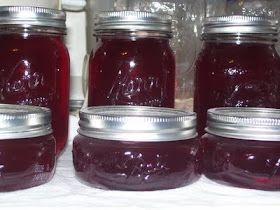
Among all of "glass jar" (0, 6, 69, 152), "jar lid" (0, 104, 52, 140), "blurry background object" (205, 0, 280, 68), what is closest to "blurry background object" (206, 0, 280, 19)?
"blurry background object" (205, 0, 280, 68)

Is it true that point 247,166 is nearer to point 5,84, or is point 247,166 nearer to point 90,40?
point 5,84

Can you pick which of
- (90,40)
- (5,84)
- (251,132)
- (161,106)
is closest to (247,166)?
(251,132)

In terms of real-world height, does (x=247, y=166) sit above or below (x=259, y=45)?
below

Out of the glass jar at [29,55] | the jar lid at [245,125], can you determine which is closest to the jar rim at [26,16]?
the glass jar at [29,55]

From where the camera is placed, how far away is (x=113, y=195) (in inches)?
21.0

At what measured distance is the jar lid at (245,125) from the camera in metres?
0.56

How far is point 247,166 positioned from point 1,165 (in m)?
0.23

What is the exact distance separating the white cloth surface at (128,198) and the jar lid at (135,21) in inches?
7.4

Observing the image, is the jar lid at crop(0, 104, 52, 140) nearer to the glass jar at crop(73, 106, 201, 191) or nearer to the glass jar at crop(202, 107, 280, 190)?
the glass jar at crop(73, 106, 201, 191)

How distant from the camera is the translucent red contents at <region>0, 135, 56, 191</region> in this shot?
525 millimetres

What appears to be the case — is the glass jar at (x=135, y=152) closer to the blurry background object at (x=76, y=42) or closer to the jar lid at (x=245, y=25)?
the jar lid at (x=245, y=25)

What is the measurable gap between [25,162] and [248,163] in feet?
0.68

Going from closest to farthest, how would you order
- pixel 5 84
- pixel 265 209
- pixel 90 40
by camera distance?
pixel 265 209 → pixel 5 84 → pixel 90 40

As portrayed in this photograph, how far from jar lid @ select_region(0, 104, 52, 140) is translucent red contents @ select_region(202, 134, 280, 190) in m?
0.17
